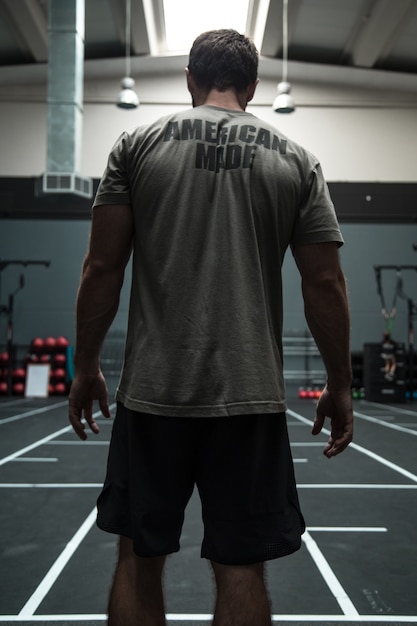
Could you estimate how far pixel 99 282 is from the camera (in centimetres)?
114

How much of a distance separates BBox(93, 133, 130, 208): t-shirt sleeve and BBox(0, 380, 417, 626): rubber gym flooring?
3.77 ft

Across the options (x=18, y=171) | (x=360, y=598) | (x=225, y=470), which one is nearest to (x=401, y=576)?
(x=360, y=598)

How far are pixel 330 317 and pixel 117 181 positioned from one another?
430 mm

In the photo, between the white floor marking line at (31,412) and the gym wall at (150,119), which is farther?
the gym wall at (150,119)

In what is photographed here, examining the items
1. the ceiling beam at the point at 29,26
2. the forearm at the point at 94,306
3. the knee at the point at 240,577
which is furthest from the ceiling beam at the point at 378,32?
the knee at the point at 240,577

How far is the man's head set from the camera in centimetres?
116

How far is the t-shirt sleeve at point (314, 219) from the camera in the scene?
116 centimetres

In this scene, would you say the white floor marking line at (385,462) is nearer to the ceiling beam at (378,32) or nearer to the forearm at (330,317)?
the forearm at (330,317)

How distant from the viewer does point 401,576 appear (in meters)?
2.09

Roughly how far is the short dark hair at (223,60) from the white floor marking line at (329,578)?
1.39 metres

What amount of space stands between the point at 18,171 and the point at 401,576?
9627 millimetres

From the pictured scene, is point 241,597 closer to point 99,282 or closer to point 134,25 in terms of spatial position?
point 99,282

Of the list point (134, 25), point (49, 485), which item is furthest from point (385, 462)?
point (134, 25)

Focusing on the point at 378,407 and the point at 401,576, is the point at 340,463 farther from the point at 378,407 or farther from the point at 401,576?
the point at 378,407
